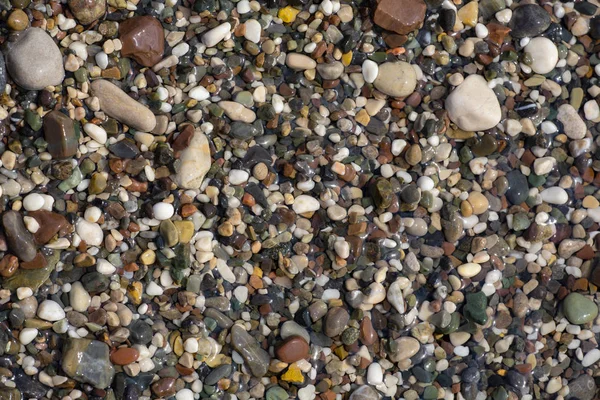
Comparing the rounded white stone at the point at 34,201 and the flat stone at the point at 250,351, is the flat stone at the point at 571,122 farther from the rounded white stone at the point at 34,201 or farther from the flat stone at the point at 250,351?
the rounded white stone at the point at 34,201

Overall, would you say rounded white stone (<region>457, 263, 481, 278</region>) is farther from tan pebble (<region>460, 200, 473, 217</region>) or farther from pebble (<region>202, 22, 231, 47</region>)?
pebble (<region>202, 22, 231, 47</region>)

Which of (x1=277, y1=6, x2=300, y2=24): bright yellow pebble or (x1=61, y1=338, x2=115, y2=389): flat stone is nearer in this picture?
(x1=61, y1=338, x2=115, y2=389): flat stone

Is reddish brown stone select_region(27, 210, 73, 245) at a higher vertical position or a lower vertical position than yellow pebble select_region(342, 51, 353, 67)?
lower

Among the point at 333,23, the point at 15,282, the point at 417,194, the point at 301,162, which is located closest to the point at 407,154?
the point at 417,194

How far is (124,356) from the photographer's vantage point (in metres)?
1.78

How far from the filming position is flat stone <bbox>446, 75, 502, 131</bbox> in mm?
1899

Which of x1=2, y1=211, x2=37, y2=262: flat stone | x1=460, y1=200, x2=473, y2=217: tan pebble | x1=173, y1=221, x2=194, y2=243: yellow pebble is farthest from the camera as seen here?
x1=460, y1=200, x2=473, y2=217: tan pebble

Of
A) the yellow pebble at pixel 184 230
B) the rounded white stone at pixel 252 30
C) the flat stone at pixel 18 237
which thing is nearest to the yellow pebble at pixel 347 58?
the rounded white stone at pixel 252 30

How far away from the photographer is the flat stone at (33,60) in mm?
1714

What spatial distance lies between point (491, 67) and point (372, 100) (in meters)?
0.35

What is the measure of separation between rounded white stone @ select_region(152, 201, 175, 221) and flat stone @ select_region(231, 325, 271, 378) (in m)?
0.35

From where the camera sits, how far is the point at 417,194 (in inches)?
74.1

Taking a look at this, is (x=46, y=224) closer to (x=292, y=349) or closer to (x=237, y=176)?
(x=237, y=176)

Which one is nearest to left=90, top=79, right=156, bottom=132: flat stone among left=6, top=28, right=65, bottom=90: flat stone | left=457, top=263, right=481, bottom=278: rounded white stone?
left=6, top=28, right=65, bottom=90: flat stone
